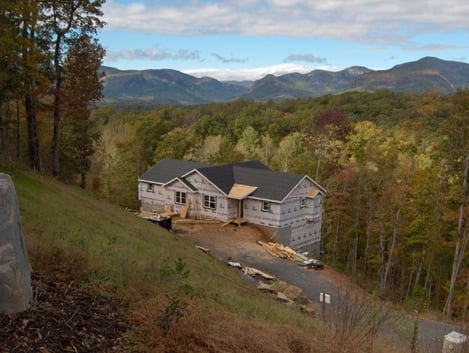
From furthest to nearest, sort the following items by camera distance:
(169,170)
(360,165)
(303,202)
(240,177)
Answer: (169,170), (360,165), (240,177), (303,202)

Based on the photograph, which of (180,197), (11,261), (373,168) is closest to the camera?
(11,261)

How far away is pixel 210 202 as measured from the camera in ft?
102

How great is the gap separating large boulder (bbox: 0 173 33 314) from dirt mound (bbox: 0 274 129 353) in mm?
139

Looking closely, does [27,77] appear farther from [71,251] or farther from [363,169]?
[363,169]

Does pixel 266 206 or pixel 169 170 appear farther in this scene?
pixel 169 170

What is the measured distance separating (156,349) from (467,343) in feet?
14.1

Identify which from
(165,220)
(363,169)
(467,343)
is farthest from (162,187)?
(467,343)

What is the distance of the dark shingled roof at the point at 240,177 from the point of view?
97.1 feet

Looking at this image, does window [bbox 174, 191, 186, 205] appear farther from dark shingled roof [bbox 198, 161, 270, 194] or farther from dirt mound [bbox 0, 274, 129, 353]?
dirt mound [bbox 0, 274, 129, 353]

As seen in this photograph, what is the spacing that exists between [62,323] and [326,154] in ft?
141

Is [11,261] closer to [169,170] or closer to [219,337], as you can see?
[219,337]

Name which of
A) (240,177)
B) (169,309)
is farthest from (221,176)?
(169,309)

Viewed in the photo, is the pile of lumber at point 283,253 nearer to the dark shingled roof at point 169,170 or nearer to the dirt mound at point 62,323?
the dark shingled roof at point 169,170

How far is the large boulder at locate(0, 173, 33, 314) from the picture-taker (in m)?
4.73
